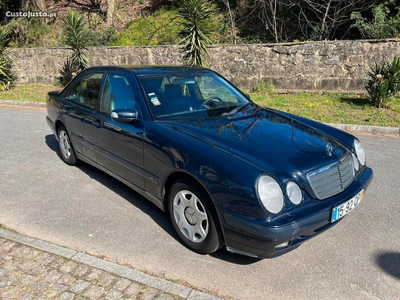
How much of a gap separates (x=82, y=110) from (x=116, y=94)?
810 millimetres

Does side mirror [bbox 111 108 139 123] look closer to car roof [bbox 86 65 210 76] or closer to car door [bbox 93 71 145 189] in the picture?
car door [bbox 93 71 145 189]

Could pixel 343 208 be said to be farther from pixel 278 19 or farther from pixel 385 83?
pixel 278 19

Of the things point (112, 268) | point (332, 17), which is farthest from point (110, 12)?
point (112, 268)

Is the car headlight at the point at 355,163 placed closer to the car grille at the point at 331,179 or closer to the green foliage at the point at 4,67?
the car grille at the point at 331,179

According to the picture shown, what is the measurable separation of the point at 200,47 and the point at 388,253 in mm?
9016

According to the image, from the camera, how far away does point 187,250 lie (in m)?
3.25

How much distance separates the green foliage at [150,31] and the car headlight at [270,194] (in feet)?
52.6

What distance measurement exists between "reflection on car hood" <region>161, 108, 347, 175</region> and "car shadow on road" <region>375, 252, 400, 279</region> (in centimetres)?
96

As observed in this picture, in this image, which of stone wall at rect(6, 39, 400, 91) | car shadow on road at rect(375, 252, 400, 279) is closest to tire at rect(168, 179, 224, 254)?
car shadow on road at rect(375, 252, 400, 279)

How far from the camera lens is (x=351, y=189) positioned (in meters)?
3.04

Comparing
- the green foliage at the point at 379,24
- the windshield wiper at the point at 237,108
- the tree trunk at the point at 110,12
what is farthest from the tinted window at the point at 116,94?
the tree trunk at the point at 110,12

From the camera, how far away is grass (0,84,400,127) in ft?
26.2

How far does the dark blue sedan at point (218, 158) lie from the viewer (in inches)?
103

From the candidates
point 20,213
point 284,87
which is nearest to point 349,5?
point 284,87
